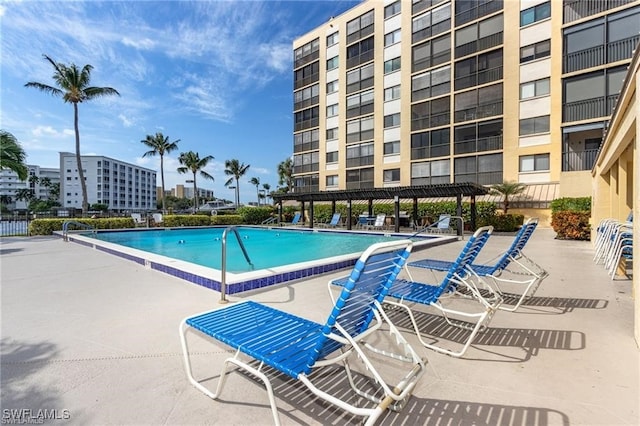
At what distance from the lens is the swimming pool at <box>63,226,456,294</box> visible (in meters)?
6.02

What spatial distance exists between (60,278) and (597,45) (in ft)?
101

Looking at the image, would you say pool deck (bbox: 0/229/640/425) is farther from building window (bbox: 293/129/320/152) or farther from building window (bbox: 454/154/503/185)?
building window (bbox: 293/129/320/152)

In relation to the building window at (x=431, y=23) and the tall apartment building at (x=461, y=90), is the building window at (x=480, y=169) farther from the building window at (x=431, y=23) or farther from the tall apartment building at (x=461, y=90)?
the building window at (x=431, y=23)

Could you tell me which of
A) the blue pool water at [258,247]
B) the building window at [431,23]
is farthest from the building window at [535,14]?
the blue pool water at [258,247]

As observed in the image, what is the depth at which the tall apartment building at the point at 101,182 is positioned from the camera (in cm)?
10925

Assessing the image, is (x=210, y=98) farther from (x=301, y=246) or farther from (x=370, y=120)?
(x=301, y=246)

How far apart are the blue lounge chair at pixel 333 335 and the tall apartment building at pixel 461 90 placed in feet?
81.4

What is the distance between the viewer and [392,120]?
31453 mm

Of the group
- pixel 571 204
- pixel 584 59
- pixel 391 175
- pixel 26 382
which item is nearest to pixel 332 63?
pixel 391 175

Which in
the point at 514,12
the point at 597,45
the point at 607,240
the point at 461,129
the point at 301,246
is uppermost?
the point at 514,12

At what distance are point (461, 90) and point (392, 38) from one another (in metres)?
9.84

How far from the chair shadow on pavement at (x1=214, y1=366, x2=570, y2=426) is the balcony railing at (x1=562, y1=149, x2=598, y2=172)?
25804mm

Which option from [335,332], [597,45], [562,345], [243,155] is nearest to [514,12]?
[597,45]

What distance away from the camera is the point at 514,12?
80.7 feet
